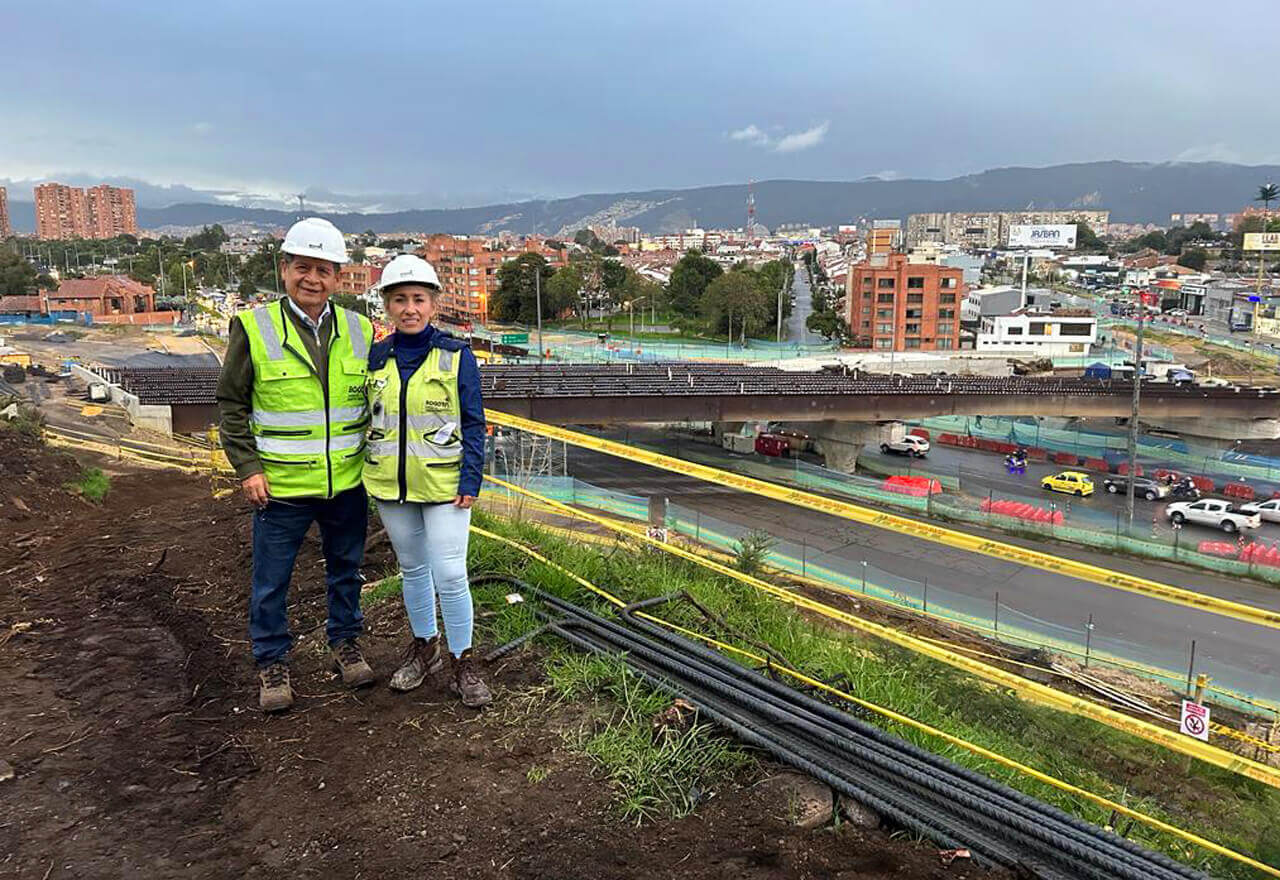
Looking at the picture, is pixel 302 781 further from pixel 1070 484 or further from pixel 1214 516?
pixel 1070 484

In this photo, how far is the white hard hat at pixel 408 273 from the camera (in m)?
3.64

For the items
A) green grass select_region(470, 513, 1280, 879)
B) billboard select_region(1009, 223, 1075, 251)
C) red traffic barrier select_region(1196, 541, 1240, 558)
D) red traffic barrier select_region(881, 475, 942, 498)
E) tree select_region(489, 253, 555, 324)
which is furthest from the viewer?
billboard select_region(1009, 223, 1075, 251)

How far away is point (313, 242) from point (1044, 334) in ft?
260

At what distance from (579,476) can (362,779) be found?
3281cm

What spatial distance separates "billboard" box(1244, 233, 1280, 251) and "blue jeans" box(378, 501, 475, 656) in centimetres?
14507

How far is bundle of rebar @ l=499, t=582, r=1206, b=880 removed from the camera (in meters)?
2.59

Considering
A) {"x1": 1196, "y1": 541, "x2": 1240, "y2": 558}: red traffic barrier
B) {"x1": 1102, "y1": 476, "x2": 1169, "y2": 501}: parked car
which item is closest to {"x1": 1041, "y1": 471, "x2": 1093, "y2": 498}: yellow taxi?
{"x1": 1102, "y1": 476, "x2": 1169, "y2": 501}: parked car

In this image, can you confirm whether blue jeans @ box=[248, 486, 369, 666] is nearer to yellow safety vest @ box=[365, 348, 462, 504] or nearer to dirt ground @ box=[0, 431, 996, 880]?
dirt ground @ box=[0, 431, 996, 880]

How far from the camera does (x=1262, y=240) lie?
11594 cm

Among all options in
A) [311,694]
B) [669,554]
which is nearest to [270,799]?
[311,694]

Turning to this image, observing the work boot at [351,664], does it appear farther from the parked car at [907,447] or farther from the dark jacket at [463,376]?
the parked car at [907,447]

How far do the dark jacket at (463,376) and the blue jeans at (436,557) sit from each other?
0.17 meters

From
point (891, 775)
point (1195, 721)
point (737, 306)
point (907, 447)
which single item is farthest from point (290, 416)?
point (737, 306)

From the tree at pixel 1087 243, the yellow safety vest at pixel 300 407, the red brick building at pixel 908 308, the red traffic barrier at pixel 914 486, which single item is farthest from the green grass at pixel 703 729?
the tree at pixel 1087 243
